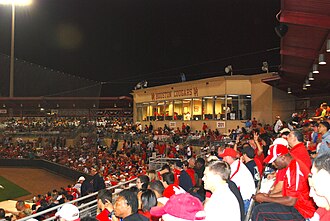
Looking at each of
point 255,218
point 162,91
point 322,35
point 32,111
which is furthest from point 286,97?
point 255,218

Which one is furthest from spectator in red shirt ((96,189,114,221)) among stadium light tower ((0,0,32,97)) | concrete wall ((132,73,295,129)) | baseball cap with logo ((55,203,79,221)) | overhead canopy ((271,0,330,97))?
stadium light tower ((0,0,32,97))

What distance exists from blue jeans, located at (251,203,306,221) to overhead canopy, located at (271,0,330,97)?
5115 mm

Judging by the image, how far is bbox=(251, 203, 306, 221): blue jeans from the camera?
3.41 meters

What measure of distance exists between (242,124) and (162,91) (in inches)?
366

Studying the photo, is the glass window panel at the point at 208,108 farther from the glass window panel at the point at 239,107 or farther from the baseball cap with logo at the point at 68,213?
the baseball cap with logo at the point at 68,213

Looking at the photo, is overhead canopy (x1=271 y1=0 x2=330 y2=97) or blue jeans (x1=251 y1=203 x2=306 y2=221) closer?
blue jeans (x1=251 y1=203 x2=306 y2=221)

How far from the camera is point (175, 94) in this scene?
30562 mm

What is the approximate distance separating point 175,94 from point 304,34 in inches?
817

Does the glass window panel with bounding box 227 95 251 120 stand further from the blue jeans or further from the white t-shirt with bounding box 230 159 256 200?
the blue jeans

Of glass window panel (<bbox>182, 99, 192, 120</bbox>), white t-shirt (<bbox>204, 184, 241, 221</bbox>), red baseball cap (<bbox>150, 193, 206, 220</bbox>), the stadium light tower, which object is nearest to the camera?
red baseball cap (<bbox>150, 193, 206, 220</bbox>)

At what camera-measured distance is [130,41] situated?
142 ft

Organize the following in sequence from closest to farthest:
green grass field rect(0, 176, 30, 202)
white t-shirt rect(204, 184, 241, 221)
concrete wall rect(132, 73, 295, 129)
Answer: white t-shirt rect(204, 184, 241, 221) → green grass field rect(0, 176, 30, 202) → concrete wall rect(132, 73, 295, 129)

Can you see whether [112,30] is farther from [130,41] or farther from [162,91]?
[162,91]

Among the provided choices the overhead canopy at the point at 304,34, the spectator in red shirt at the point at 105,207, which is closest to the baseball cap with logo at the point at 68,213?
the spectator in red shirt at the point at 105,207
